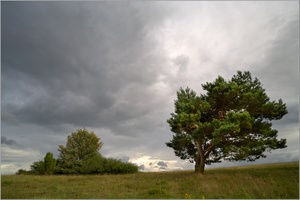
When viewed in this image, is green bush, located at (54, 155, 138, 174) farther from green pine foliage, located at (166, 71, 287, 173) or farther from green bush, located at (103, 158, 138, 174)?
green pine foliage, located at (166, 71, 287, 173)

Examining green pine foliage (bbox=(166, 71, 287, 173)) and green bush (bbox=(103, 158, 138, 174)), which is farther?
green bush (bbox=(103, 158, 138, 174))

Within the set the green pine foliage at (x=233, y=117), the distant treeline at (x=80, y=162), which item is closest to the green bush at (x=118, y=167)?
the distant treeline at (x=80, y=162)

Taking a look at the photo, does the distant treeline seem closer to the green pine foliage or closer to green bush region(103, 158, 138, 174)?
green bush region(103, 158, 138, 174)

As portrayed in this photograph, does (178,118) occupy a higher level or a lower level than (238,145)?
higher

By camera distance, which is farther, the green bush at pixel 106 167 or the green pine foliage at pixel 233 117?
the green bush at pixel 106 167

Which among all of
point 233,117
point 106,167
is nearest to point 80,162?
point 106,167

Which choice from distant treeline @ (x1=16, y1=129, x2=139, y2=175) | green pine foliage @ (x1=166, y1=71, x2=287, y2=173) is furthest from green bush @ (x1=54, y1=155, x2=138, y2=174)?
green pine foliage @ (x1=166, y1=71, x2=287, y2=173)

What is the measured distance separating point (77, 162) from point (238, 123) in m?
37.3

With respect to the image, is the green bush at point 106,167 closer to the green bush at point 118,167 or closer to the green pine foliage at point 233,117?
the green bush at point 118,167

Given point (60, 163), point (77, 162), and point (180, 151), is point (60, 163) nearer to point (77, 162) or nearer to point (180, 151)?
point (77, 162)

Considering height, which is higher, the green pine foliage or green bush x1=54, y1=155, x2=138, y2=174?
the green pine foliage

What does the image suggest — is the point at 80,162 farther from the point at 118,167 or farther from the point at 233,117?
the point at 233,117

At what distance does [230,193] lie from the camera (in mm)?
11641

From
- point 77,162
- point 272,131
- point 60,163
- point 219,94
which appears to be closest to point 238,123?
point 219,94
